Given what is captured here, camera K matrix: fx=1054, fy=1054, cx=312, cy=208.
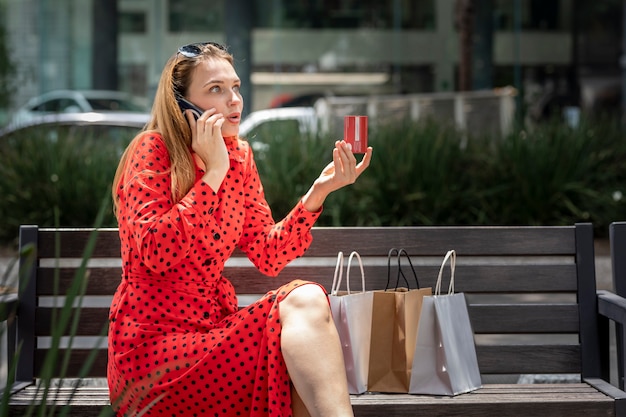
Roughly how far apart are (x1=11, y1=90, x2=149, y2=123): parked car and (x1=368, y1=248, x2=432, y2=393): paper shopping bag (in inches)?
480

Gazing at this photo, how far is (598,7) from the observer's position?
55.0 ft

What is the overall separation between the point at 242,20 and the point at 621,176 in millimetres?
8168

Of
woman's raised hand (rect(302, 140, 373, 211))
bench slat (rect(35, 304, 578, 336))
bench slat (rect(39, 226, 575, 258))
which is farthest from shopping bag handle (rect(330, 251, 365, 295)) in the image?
bench slat (rect(35, 304, 578, 336))

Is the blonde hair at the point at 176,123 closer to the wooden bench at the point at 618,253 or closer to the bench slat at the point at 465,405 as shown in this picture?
the bench slat at the point at 465,405

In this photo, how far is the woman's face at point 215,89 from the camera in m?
3.36

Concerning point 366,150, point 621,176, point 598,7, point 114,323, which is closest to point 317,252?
Answer: point 366,150

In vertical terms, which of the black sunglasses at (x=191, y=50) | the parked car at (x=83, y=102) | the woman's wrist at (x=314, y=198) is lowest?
the woman's wrist at (x=314, y=198)

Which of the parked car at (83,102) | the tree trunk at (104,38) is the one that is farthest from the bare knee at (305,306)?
the tree trunk at (104,38)

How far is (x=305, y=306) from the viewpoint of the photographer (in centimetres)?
302

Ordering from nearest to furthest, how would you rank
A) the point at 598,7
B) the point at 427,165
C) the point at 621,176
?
the point at 427,165, the point at 621,176, the point at 598,7

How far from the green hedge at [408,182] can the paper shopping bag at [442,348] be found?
434cm

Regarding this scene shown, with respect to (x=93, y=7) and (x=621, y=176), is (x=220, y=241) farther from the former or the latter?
(x=93, y=7)

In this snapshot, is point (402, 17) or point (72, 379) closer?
point (72, 379)

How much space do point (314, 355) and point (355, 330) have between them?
54cm
